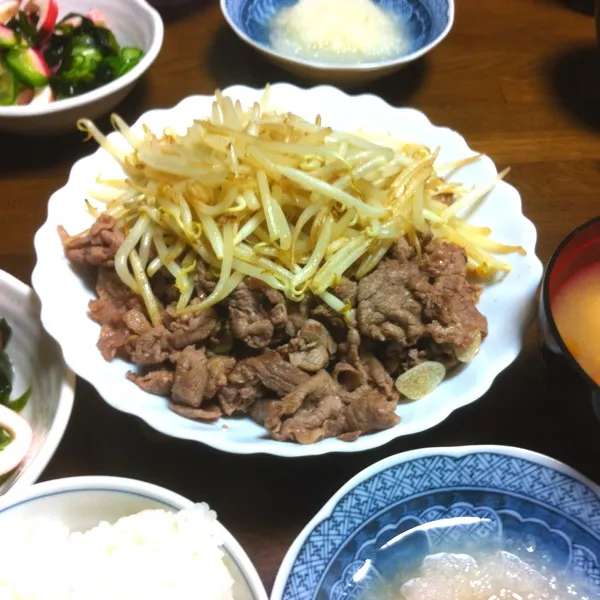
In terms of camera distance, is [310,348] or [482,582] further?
[310,348]

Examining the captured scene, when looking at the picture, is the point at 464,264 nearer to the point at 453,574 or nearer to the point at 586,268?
the point at 586,268

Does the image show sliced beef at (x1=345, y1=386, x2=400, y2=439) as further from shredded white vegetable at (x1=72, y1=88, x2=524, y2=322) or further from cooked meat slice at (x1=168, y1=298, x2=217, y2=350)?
cooked meat slice at (x1=168, y1=298, x2=217, y2=350)

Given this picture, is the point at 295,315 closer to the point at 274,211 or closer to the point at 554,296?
the point at 274,211

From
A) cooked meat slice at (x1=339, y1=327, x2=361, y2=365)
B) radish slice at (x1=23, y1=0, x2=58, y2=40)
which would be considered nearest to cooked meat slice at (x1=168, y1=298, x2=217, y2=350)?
cooked meat slice at (x1=339, y1=327, x2=361, y2=365)

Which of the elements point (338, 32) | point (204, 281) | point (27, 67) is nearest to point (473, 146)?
point (338, 32)

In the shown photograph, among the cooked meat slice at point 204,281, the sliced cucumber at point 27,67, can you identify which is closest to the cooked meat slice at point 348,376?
the cooked meat slice at point 204,281

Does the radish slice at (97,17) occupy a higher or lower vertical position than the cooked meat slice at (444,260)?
higher

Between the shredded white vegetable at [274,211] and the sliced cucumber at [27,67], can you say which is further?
the sliced cucumber at [27,67]

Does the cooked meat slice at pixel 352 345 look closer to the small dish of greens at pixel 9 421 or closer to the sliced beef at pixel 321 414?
the sliced beef at pixel 321 414
